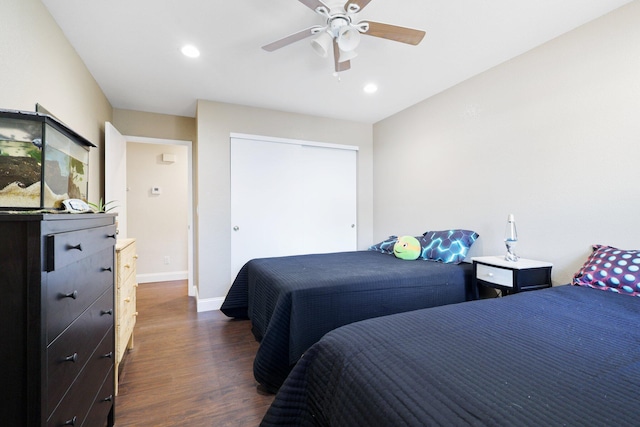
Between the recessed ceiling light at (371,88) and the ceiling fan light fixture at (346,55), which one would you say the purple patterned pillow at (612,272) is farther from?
the recessed ceiling light at (371,88)

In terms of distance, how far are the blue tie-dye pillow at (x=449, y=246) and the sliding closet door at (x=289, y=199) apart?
148 centimetres

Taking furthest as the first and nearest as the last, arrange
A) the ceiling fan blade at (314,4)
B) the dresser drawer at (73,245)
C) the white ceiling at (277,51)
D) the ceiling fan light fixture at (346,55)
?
the ceiling fan light fixture at (346,55) → the white ceiling at (277,51) → the ceiling fan blade at (314,4) → the dresser drawer at (73,245)

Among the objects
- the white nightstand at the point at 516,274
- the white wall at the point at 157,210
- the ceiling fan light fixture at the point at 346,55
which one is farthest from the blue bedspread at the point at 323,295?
the white wall at the point at 157,210

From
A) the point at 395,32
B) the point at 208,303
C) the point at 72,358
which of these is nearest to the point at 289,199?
the point at 208,303

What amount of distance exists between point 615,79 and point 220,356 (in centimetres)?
344

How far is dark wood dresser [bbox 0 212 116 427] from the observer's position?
76 cm

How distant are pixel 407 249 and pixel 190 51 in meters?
2.65

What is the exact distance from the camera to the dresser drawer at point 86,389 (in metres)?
0.91

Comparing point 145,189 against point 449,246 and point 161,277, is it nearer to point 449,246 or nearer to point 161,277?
point 161,277

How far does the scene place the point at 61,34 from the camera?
6.63 ft

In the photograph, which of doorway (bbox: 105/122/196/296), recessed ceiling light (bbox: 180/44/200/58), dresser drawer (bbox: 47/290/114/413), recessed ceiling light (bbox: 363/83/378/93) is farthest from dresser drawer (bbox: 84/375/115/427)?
recessed ceiling light (bbox: 363/83/378/93)

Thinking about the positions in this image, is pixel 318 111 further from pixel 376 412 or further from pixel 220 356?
pixel 376 412

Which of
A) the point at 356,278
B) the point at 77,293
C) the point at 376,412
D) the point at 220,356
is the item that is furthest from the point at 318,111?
the point at 376,412

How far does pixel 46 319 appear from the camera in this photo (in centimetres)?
81
